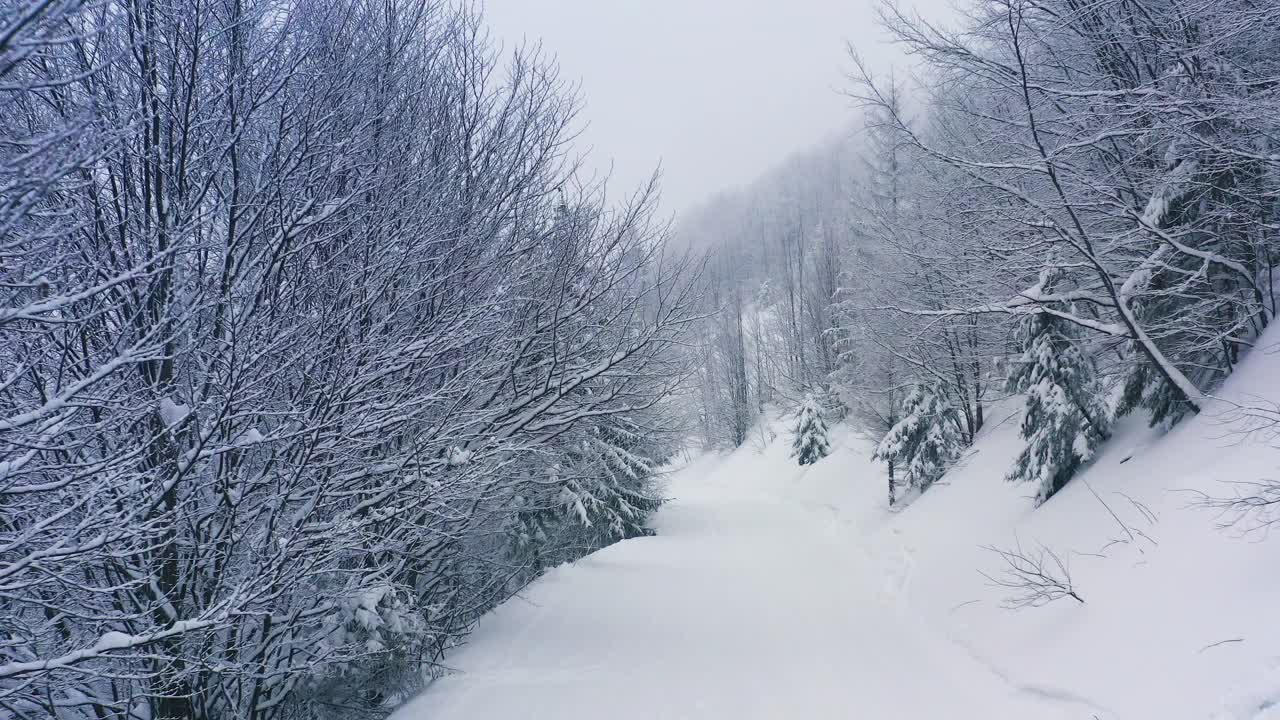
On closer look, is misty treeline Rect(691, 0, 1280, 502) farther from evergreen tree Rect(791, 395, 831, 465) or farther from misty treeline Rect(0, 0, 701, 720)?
evergreen tree Rect(791, 395, 831, 465)

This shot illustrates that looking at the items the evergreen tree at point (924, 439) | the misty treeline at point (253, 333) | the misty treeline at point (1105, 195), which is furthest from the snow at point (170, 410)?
the evergreen tree at point (924, 439)

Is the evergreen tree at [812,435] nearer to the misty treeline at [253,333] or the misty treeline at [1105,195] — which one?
the misty treeline at [1105,195]

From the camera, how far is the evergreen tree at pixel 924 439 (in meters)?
13.9

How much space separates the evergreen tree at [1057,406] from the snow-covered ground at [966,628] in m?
0.32

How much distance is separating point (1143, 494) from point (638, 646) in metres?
5.10

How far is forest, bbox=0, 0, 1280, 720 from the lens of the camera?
2990 mm

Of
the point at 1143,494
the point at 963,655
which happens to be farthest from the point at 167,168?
the point at 1143,494

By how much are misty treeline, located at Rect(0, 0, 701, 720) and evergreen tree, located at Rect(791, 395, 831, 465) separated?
19.7 meters

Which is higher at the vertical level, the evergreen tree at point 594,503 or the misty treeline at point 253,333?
the misty treeline at point 253,333

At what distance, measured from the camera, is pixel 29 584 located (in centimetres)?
228

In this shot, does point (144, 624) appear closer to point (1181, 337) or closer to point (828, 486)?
point (1181, 337)

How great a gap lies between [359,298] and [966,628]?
687 cm

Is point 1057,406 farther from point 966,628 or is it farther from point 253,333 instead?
point 253,333

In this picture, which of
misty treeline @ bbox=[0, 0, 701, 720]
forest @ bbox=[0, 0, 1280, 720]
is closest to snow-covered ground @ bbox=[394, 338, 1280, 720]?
forest @ bbox=[0, 0, 1280, 720]
